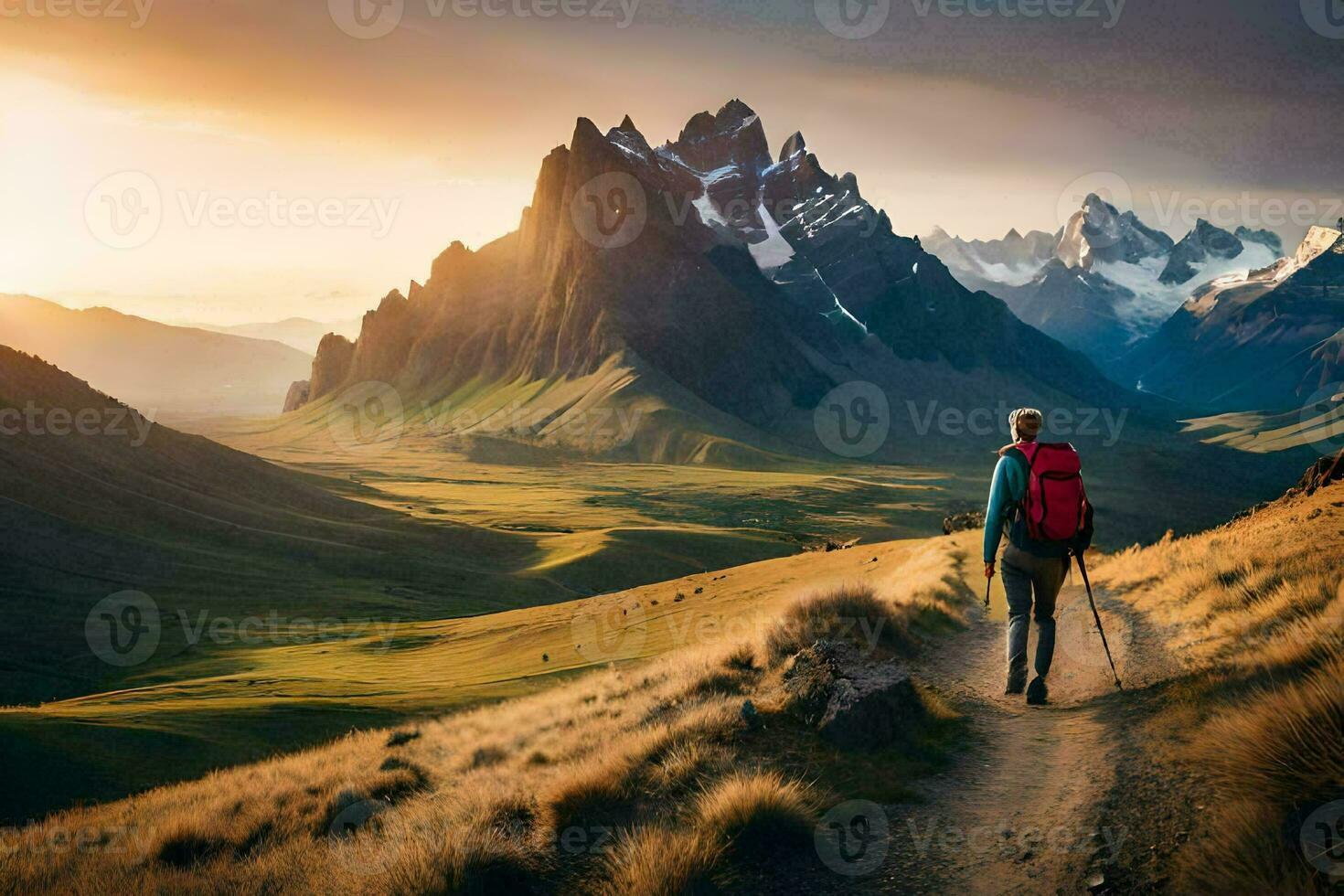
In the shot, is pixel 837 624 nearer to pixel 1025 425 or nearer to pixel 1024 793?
pixel 1025 425

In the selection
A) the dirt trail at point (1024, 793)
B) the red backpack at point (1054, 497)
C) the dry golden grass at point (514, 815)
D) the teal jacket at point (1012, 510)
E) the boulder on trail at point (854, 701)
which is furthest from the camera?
the teal jacket at point (1012, 510)

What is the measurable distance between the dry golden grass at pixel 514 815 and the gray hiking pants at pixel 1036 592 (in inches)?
144

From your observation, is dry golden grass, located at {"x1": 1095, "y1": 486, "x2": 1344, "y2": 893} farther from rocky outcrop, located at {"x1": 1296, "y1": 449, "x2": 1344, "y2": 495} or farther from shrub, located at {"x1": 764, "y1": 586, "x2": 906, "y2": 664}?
rocky outcrop, located at {"x1": 1296, "y1": 449, "x2": 1344, "y2": 495}

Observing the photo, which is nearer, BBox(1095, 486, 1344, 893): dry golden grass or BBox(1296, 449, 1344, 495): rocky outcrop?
BBox(1095, 486, 1344, 893): dry golden grass

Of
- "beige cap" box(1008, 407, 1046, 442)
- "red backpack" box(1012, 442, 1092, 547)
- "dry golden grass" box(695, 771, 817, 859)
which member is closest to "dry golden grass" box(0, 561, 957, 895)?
"dry golden grass" box(695, 771, 817, 859)

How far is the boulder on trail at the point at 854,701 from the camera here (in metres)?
9.66

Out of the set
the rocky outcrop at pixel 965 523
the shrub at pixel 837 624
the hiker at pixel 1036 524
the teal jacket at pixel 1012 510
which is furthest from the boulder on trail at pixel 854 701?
the rocky outcrop at pixel 965 523

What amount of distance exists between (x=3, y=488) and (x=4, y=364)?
20309 mm

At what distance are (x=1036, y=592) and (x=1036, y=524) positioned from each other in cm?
113

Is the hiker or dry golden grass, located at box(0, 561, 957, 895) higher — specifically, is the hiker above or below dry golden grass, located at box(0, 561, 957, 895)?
above

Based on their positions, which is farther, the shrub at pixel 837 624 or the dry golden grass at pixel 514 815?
the shrub at pixel 837 624

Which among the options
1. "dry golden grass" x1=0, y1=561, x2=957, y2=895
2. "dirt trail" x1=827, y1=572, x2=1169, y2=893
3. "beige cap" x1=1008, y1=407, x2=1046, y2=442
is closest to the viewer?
"dirt trail" x1=827, y1=572, x2=1169, y2=893

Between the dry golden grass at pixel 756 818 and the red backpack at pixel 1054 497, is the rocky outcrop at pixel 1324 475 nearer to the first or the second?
the red backpack at pixel 1054 497

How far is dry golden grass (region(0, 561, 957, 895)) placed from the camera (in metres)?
7.29
